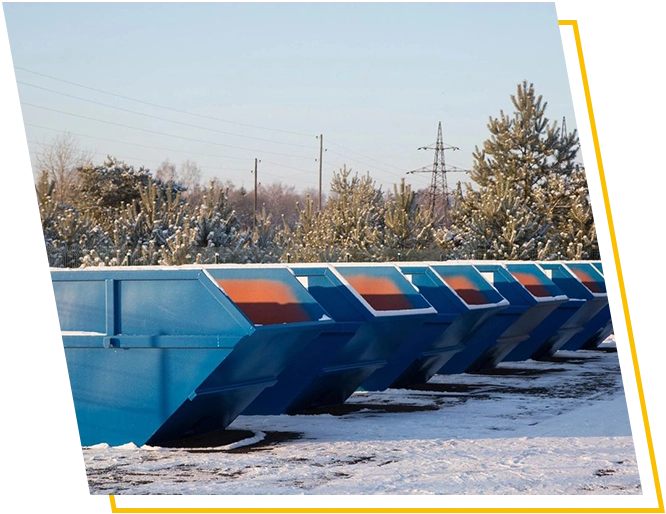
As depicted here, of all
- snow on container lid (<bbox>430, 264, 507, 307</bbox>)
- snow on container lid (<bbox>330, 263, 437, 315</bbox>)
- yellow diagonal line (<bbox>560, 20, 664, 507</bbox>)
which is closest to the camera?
yellow diagonal line (<bbox>560, 20, 664, 507</bbox>)

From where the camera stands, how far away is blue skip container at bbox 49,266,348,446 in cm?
816

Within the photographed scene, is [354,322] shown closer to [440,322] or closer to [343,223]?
[440,322]

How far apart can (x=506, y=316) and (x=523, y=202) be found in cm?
278

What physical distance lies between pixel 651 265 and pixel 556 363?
1241 centimetres

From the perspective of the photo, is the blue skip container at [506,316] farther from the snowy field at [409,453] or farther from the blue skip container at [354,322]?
the blue skip container at [354,322]

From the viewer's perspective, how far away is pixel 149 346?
822cm

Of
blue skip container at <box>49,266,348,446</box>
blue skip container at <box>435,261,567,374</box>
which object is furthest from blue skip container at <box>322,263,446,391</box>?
blue skip container at <box>49,266,348,446</box>

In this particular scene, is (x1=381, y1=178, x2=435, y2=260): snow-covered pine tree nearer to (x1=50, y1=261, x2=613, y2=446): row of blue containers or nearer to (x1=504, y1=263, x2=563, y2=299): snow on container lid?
(x1=504, y1=263, x2=563, y2=299): snow on container lid

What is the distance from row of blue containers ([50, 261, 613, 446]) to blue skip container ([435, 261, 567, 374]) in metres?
1.52

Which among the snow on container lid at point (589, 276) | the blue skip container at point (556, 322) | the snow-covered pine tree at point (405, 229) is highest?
the snow-covered pine tree at point (405, 229)

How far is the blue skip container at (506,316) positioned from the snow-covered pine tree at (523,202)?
47.7 inches

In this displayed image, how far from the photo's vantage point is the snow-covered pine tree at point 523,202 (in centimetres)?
1309

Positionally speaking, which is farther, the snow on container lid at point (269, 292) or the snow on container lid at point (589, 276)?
the snow on container lid at point (589, 276)

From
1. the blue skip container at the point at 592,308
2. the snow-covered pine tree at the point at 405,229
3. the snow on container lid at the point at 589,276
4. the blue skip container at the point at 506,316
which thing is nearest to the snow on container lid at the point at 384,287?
the blue skip container at the point at 506,316
